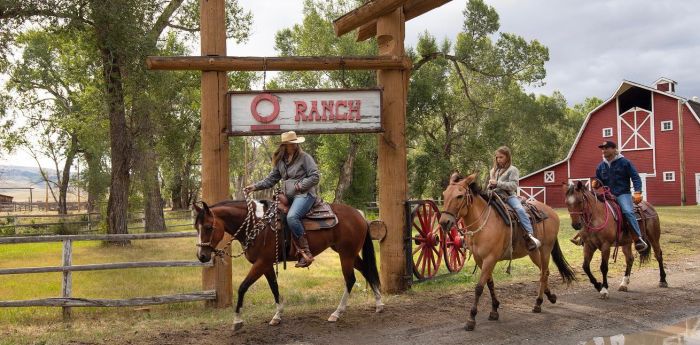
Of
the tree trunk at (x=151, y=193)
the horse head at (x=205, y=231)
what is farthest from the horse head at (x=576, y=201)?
the tree trunk at (x=151, y=193)

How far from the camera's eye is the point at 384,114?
360 inches

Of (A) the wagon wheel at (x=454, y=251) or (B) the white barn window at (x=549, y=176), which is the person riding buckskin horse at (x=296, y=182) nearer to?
(A) the wagon wheel at (x=454, y=251)

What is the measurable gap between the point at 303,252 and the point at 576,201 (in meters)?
4.75

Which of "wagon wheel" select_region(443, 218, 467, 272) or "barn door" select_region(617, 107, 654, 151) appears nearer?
"wagon wheel" select_region(443, 218, 467, 272)

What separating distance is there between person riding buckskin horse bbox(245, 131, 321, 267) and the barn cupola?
1347 inches

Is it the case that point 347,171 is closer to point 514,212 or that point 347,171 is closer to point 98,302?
point 514,212

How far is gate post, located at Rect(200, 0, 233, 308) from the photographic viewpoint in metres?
8.23

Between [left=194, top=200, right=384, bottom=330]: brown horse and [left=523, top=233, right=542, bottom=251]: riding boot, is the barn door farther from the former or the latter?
[left=194, top=200, right=384, bottom=330]: brown horse

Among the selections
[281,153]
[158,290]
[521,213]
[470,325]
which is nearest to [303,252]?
[281,153]

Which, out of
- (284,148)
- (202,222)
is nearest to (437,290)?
(284,148)

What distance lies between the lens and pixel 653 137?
32062 mm

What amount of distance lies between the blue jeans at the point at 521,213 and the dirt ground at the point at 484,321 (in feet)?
4.00

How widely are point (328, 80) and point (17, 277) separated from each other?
993 inches

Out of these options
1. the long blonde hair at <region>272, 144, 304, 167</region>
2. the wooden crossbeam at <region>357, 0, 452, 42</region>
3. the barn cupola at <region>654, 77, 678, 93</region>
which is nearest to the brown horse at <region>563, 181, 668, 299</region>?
the wooden crossbeam at <region>357, 0, 452, 42</region>
